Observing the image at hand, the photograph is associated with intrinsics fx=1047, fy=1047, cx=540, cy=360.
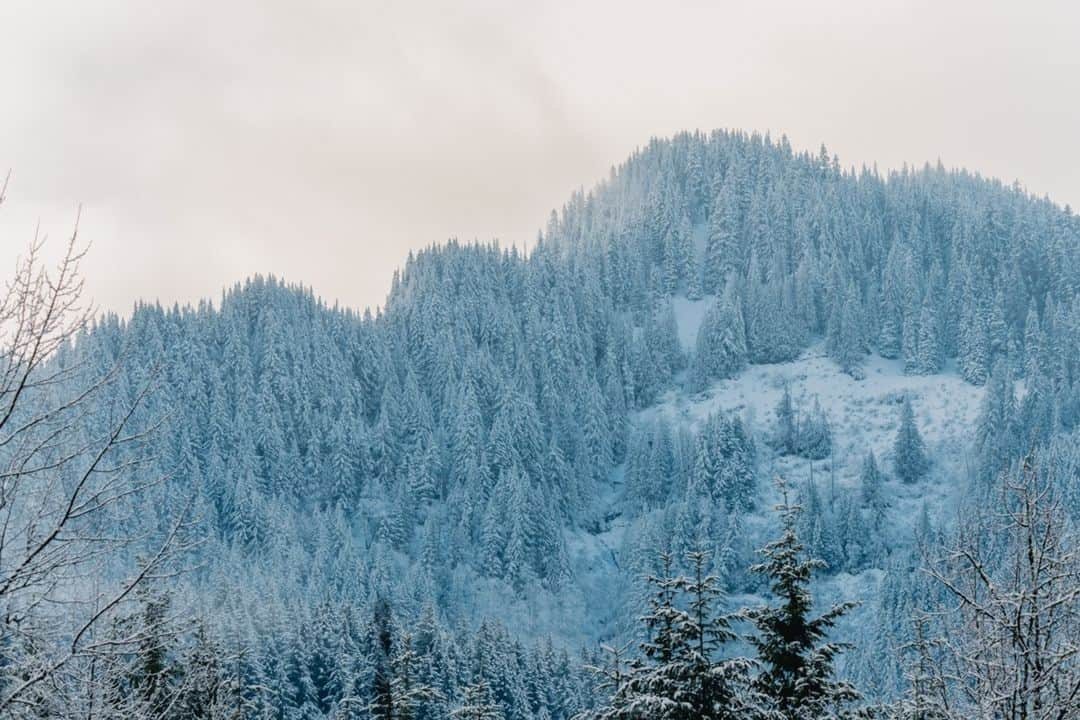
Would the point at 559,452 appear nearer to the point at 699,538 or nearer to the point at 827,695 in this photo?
the point at 699,538

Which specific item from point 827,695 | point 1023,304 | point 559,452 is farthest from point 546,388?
point 827,695

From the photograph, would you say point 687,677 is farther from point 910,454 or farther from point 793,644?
point 910,454

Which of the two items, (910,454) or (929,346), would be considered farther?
(929,346)

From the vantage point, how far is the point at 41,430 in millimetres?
9508

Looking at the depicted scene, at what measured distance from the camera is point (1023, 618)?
11.8 meters

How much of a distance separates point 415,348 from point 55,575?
158 meters

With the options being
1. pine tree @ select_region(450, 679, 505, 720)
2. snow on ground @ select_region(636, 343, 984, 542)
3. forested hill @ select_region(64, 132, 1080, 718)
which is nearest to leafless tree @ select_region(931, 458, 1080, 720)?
pine tree @ select_region(450, 679, 505, 720)

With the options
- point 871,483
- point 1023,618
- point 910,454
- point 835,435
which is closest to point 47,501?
point 1023,618

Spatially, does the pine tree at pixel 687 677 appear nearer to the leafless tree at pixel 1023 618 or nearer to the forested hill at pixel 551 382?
the leafless tree at pixel 1023 618

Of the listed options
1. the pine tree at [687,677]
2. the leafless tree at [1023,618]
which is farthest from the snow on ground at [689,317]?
the leafless tree at [1023,618]

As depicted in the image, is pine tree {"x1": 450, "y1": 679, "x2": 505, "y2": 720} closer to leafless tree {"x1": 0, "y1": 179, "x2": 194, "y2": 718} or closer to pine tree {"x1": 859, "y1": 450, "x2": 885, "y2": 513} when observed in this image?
leafless tree {"x1": 0, "y1": 179, "x2": 194, "y2": 718}

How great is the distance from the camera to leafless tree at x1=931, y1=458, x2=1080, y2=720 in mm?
11164

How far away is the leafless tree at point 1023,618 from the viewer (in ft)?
36.6

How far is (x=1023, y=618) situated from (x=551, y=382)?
15226cm
